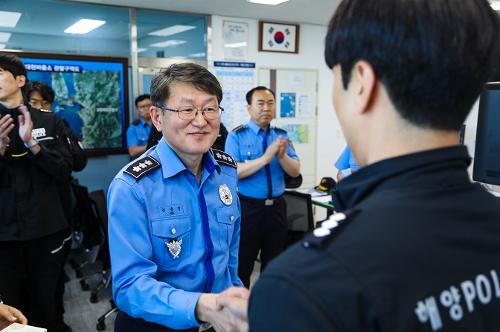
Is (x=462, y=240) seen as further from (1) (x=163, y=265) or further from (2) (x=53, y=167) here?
(2) (x=53, y=167)

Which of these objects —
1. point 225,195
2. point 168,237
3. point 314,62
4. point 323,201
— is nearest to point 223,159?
point 225,195

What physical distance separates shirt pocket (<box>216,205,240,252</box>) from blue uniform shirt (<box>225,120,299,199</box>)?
5.42 ft

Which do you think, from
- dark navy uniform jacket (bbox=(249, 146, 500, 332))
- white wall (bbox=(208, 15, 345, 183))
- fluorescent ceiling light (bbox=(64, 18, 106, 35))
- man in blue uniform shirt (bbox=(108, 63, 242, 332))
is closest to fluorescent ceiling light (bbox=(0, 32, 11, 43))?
fluorescent ceiling light (bbox=(64, 18, 106, 35))

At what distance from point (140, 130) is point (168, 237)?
146 inches

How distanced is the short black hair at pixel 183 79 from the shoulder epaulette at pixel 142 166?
0.64ft

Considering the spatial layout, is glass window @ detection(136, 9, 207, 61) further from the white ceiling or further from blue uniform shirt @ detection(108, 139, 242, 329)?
blue uniform shirt @ detection(108, 139, 242, 329)

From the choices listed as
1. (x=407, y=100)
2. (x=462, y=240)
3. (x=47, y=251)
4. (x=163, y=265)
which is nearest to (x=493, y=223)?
(x=462, y=240)

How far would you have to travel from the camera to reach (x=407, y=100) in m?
0.54

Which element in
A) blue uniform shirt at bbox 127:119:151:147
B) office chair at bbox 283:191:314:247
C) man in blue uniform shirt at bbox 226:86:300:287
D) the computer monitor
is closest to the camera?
the computer monitor

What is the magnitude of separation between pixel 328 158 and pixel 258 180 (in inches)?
132

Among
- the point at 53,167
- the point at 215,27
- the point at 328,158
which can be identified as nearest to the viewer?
the point at 53,167

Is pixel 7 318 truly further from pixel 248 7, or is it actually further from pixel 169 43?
pixel 169 43

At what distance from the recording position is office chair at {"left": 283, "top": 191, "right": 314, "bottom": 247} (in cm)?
340

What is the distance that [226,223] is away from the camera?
1.38 m
